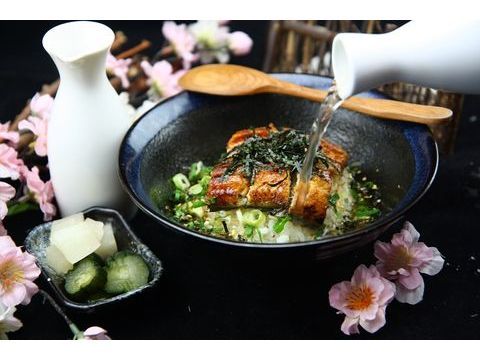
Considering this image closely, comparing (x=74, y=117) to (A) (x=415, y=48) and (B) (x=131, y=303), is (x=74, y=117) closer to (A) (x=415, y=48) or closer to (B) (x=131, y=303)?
(B) (x=131, y=303)

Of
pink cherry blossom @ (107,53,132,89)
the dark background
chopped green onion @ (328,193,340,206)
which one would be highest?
pink cherry blossom @ (107,53,132,89)

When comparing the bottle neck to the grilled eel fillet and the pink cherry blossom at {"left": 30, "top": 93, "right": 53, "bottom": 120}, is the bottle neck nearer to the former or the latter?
the pink cherry blossom at {"left": 30, "top": 93, "right": 53, "bottom": 120}

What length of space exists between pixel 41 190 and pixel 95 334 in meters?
0.72

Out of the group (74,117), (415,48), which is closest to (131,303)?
(74,117)

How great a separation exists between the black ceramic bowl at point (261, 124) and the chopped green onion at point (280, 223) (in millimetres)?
195

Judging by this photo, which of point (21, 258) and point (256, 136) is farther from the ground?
point (256, 136)

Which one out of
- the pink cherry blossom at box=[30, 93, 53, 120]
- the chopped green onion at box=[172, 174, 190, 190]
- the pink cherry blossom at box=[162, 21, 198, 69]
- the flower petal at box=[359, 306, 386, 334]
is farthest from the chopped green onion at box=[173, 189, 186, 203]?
the pink cherry blossom at box=[162, 21, 198, 69]

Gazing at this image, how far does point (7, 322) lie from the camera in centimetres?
196

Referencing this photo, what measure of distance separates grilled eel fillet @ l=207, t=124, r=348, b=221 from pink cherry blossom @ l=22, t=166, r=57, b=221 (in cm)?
63

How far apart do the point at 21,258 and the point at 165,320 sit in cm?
46

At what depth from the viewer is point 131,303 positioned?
2.00m

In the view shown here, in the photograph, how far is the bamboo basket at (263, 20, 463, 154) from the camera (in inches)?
110

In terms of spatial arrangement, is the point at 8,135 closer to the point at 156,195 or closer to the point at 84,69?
the point at 84,69

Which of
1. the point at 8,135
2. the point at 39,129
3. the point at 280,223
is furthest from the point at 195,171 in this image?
the point at 8,135
